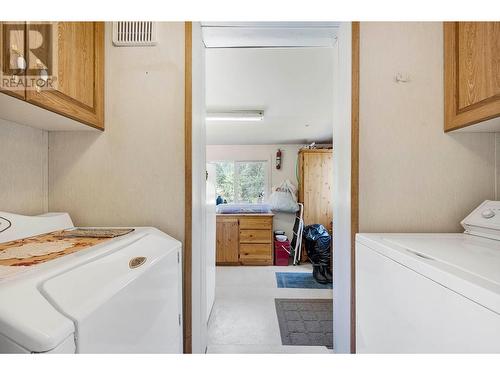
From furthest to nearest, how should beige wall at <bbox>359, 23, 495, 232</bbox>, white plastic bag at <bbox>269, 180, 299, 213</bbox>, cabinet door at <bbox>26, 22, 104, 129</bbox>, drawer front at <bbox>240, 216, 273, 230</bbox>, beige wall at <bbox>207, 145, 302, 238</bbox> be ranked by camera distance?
1. beige wall at <bbox>207, 145, 302, 238</bbox>
2. white plastic bag at <bbox>269, 180, 299, 213</bbox>
3. drawer front at <bbox>240, 216, 273, 230</bbox>
4. beige wall at <bbox>359, 23, 495, 232</bbox>
5. cabinet door at <bbox>26, 22, 104, 129</bbox>

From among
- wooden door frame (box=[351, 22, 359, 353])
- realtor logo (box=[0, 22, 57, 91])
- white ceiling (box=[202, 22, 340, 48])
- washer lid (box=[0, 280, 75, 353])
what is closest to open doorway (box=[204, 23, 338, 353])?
white ceiling (box=[202, 22, 340, 48])

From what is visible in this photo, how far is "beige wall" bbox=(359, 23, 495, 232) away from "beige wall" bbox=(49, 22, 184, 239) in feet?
3.33

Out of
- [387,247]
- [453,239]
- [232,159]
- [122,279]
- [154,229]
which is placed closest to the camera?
[122,279]

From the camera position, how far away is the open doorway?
1.75 m

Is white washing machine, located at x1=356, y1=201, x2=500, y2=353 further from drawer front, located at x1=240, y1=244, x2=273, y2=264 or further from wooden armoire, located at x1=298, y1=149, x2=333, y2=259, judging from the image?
wooden armoire, located at x1=298, y1=149, x2=333, y2=259

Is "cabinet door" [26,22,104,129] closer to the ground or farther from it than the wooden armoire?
farther from it

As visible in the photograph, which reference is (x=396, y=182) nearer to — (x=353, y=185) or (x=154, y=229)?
(x=353, y=185)

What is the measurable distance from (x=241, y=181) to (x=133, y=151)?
3.69m

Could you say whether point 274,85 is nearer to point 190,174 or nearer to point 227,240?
point 190,174

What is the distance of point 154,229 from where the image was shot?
1.24 m

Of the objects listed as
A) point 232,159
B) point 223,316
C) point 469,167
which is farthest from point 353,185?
Result: point 232,159

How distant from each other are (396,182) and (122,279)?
4.37ft
